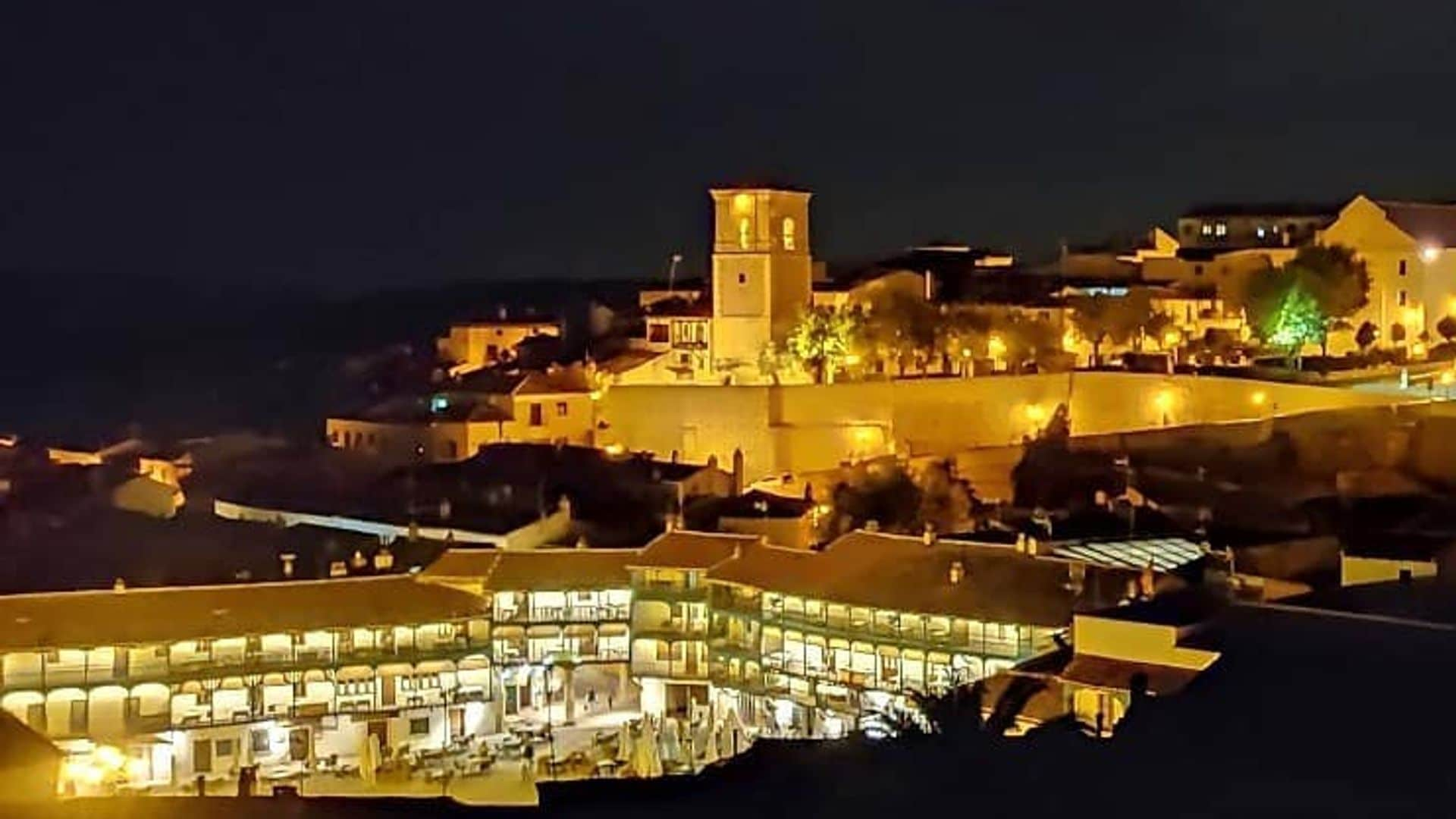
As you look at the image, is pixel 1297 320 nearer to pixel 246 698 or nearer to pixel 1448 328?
pixel 1448 328

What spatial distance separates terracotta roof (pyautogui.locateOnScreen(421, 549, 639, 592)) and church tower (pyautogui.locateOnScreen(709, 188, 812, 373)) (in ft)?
24.3

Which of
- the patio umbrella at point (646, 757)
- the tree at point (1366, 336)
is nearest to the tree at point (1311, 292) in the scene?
the tree at point (1366, 336)

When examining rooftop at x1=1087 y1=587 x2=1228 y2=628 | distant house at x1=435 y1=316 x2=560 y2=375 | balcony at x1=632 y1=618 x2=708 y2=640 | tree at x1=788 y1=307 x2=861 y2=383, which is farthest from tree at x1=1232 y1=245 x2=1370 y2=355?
rooftop at x1=1087 y1=587 x2=1228 y2=628

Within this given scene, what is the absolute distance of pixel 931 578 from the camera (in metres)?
17.9

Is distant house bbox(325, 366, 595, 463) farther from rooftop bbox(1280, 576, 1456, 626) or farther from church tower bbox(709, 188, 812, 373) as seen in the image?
rooftop bbox(1280, 576, 1456, 626)

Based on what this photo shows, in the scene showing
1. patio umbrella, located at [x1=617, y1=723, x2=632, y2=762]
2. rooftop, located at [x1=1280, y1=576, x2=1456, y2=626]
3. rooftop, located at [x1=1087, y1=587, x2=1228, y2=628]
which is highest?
rooftop, located at [x1=1280, y1=576, x2=1456, y2=626]

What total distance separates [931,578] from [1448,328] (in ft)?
47.2

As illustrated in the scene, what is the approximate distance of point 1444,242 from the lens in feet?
96.2

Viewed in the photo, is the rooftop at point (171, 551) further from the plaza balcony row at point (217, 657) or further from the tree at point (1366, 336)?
the tree at point (1366, 336)

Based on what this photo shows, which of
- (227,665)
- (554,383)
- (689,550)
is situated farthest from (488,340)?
(227,665)

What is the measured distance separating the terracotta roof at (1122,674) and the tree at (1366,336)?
1702 cm

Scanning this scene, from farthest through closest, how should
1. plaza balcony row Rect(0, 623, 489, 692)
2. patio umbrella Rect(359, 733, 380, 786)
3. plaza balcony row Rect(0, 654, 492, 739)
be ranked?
plaza balcony row Rect(0, 654, 492, 739)
plaza balcony row Rect(0, 623, 489, 692)
patio umbrella Rect(359, 733, 380, 786)

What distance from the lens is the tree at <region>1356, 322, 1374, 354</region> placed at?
28781 millimetres

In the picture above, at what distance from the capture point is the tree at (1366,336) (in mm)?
28781
